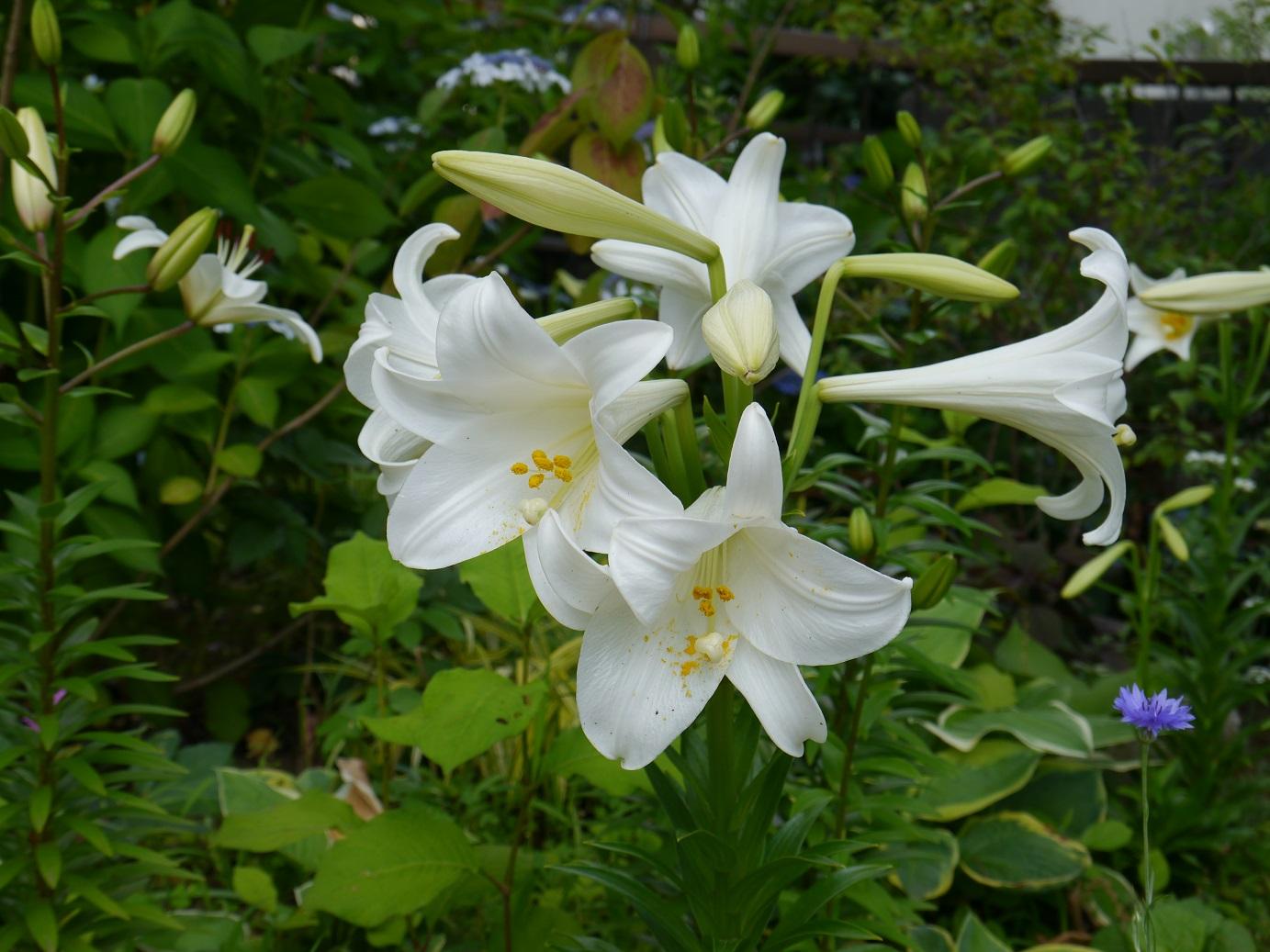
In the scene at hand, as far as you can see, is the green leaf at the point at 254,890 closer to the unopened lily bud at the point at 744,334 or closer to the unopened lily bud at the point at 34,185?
the unopened lily bud at the point at 34,185

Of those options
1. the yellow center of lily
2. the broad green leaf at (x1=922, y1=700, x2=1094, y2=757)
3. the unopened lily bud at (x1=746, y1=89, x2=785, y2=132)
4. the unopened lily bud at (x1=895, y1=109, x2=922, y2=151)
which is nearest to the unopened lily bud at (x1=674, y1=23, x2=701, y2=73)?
the unopened lily bud at (x1=746, y1=89, x2=785, y2=132)

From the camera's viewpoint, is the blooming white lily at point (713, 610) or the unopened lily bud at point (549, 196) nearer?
the blooming white lily at point (713, 610)

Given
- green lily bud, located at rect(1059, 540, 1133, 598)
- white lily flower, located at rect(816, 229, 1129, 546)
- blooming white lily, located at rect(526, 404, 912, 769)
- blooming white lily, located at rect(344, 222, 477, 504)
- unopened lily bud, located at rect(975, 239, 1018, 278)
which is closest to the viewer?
blooming white lily, located at rect(526, 404, 912, 769)

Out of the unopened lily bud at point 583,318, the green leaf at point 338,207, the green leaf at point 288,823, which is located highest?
the unopened lily bud at point 583,318

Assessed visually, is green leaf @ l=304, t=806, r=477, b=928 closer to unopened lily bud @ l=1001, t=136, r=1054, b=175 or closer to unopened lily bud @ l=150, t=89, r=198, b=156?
unopened lily bud @ l=150, t=89, r=198, b=156

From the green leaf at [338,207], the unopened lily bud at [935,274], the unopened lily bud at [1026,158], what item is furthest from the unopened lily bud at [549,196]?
the green leaf at [338,207]

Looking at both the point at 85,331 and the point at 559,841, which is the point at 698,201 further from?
the point at 85,331

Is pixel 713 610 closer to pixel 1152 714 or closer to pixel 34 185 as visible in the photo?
pixel 1152 714
